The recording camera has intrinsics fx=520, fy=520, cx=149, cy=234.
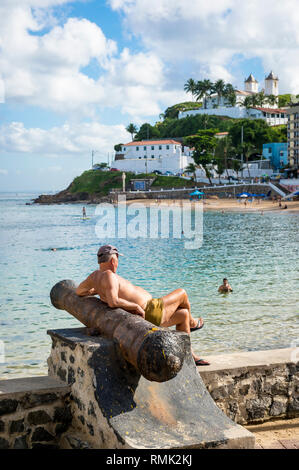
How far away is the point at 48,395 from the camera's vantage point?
442cm

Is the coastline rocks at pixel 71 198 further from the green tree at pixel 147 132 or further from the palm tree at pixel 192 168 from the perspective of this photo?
the green tree at pixel 147 132

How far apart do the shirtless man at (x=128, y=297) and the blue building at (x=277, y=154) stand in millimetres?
93328

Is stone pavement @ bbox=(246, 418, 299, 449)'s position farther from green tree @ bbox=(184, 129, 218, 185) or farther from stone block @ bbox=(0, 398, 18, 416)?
green tree @ bbox=(184, 129, 218, 185)

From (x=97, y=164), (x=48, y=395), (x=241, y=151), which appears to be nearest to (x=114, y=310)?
(x=48, y=395)

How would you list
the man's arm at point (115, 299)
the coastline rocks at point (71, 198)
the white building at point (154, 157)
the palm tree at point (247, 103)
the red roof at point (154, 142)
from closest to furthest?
the man's arm at point (115, 299) → the white building at point (154, 157) → the red roof at point (154, 142) → the coastline rocks at point (71, 198) → the palm tree at point (247, 103)

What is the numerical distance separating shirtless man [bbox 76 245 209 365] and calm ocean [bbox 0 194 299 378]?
4.91 metres

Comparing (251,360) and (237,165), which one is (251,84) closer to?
(237,165)

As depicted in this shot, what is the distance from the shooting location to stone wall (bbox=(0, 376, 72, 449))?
428cm

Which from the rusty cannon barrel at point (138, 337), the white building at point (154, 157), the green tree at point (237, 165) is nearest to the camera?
the rusty cannon barrel at point (138, 337)

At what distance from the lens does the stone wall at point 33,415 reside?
14.0ft

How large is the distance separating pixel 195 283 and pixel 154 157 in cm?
10704

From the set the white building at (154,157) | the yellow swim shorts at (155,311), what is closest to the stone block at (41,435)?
the yellow swim shorts at (155,311)
